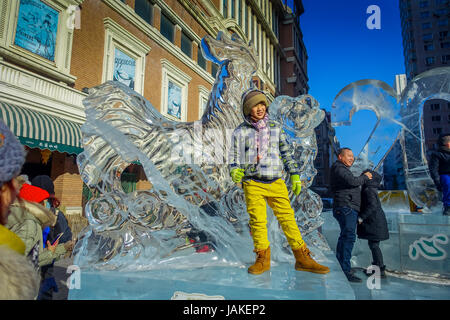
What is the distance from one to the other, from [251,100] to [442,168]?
309 centimetres

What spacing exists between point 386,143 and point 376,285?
188cm

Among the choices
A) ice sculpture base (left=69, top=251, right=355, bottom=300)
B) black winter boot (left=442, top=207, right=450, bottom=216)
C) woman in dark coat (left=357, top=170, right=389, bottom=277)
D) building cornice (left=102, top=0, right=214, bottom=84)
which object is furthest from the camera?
building cornice (left=102, top=0, right=214, bottom=84)

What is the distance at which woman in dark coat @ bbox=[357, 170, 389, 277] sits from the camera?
3168 mm

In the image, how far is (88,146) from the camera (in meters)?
2.24

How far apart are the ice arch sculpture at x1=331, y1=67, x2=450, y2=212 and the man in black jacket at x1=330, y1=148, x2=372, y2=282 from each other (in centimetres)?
64

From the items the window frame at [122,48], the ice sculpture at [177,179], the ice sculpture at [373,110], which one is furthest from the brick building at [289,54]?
the ice sculpture at [177,179]

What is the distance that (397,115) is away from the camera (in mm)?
3834

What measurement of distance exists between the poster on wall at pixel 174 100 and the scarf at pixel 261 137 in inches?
393

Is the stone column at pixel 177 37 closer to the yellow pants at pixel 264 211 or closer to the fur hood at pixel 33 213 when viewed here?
the yellow pants at pixel 264 211

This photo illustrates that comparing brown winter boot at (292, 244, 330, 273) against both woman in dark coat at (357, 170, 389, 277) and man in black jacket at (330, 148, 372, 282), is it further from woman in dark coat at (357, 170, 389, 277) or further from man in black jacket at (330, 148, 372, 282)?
woman in dark coat at (357, 170, 389, 277)

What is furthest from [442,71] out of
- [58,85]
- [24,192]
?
[58,85]

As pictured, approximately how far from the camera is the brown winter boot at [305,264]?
187 cm
